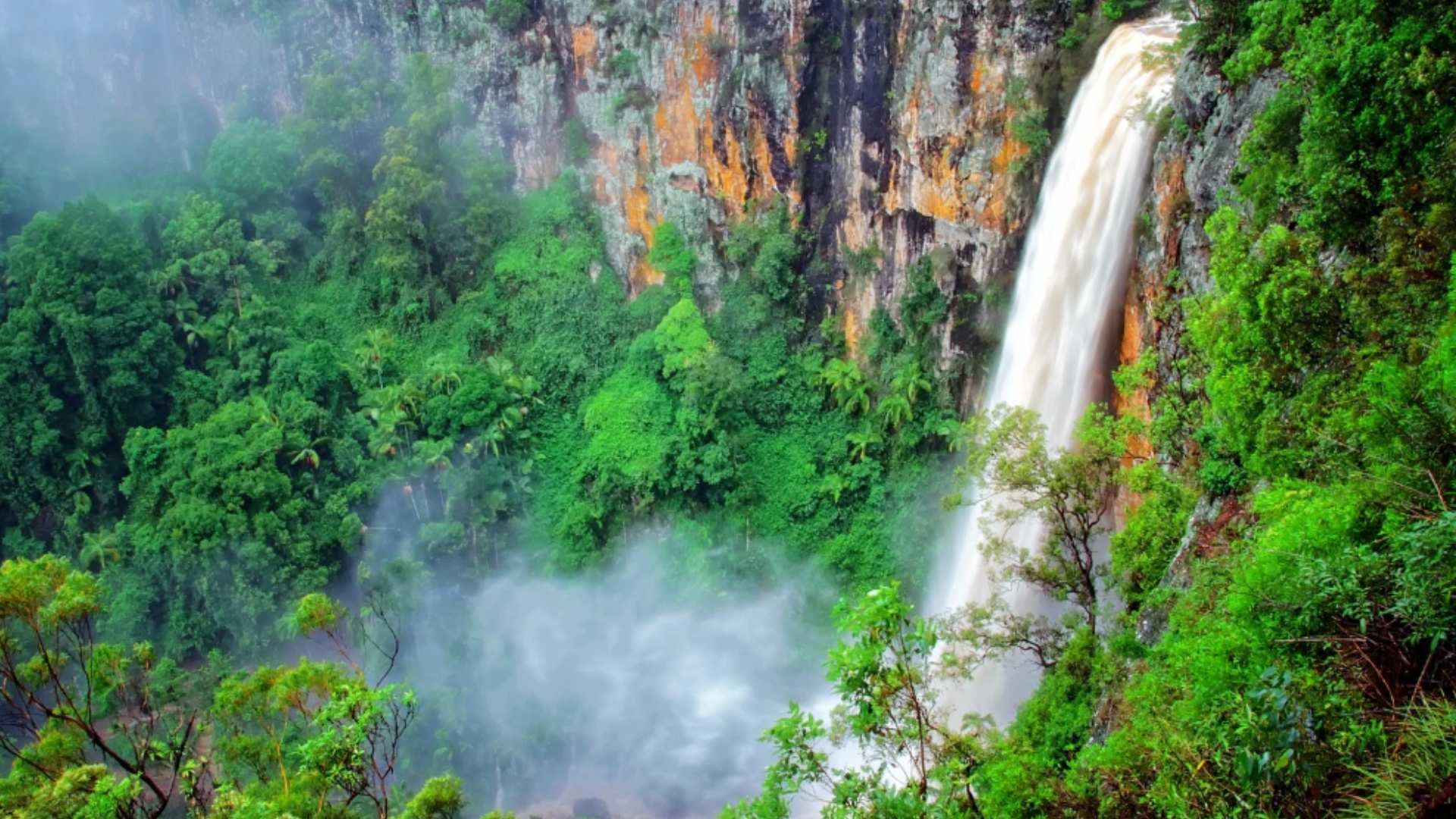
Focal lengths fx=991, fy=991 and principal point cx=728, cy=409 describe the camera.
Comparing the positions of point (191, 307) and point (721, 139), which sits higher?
point (721, 139)

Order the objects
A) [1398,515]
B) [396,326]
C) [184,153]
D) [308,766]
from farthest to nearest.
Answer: [184,153]
[396,326]
[308,766]
[1398,515]

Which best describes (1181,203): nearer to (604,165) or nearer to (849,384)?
(849,384)

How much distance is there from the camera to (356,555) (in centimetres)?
2108

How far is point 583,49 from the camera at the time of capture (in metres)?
22.9

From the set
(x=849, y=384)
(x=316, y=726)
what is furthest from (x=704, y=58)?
(x=316, y=726)

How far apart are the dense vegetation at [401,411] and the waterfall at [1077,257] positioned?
3314 mm

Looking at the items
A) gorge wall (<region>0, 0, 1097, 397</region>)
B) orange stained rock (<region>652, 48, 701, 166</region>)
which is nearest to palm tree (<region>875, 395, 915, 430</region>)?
gorge wall (<region>0, 0, 1097, 397</region>)

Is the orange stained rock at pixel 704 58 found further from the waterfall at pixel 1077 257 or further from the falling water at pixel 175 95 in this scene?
the falling water at pixel 175 95

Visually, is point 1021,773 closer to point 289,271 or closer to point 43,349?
point 43,349

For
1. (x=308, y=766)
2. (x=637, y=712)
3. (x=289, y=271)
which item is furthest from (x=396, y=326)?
(x=308, y=766)

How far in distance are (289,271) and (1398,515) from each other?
2603 cm

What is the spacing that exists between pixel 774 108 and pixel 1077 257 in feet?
27.3

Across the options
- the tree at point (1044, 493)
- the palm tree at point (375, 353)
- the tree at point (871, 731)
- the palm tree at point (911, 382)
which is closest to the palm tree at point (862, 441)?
the palm tree at point (911, 382)

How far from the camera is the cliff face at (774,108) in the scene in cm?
1661
